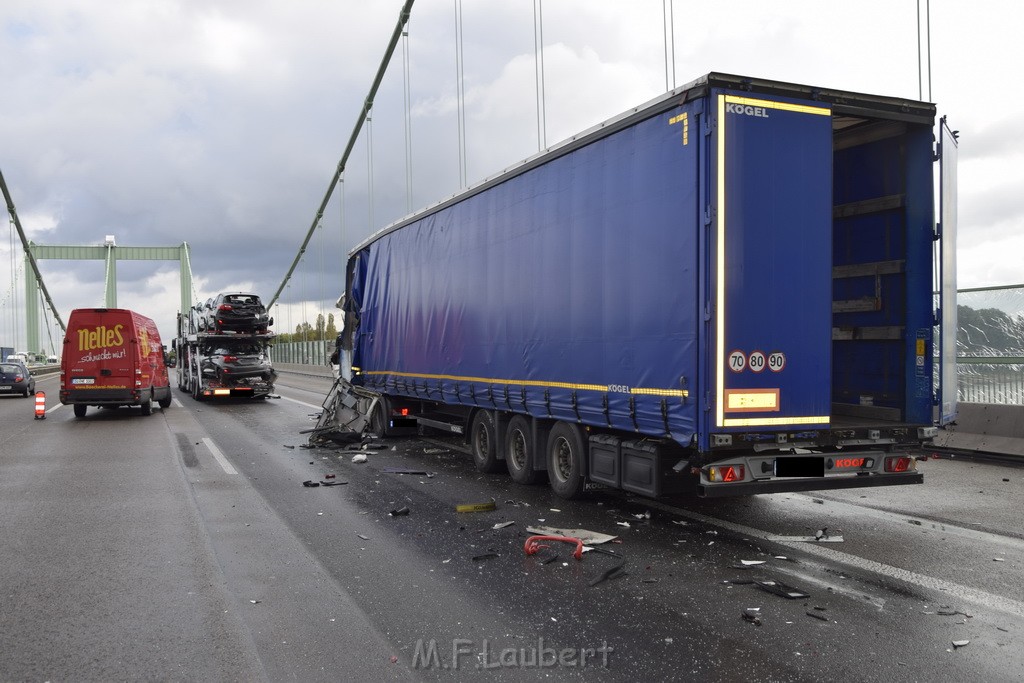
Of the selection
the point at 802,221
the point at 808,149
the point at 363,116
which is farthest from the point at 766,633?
the point at 363,116

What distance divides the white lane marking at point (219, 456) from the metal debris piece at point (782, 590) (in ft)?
24.8

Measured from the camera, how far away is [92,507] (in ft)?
27.7

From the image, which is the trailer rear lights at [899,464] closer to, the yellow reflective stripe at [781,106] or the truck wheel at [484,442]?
the yellow reflective stripe at [781,106]

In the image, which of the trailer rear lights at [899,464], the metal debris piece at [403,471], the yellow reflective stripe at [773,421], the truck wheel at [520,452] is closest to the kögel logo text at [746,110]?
the yellow reflective stripe at [773,421]

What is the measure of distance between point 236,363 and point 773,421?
Answer: 74.5 ft

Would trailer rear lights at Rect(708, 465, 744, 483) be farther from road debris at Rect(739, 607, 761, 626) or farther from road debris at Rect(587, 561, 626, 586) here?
road debris at Rect(739, 607, 761, 626)

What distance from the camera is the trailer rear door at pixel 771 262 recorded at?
20.6 ft

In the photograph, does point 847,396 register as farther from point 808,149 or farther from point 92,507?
point 92,507

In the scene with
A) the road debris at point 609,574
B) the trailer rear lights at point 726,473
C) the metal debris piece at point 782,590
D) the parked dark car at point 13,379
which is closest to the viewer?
the metal debris piece at point 782,590

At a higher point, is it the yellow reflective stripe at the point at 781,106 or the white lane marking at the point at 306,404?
the yellow reflective stripe at the point at 781,106

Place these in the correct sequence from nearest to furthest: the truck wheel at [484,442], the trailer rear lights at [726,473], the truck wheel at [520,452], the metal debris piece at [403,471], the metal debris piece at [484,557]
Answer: the metal debris piece at [484,557]
the trailer rear lights at [726,473]
the truck wheel at [520,452]
the truck wheel at [484,442]
the metal debris piece at [403,471]

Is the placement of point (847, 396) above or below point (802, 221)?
below

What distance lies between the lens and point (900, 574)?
18.6 ft

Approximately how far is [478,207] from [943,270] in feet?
17.6
